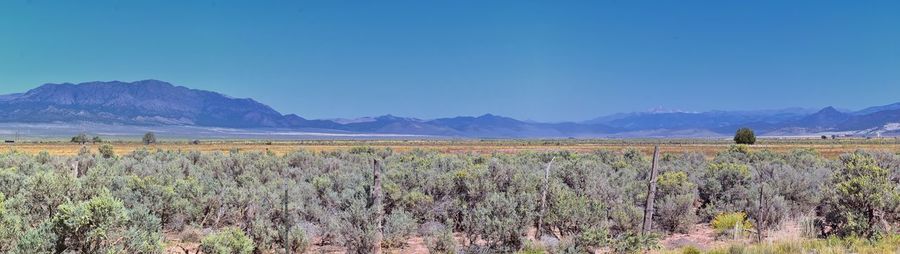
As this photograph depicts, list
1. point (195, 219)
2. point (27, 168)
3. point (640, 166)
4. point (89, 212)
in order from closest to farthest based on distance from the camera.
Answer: point (89, 212) → point (195, 219) → point (27, 168) → point (640, 166)

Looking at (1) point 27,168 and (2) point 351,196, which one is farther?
(1) point 27,168

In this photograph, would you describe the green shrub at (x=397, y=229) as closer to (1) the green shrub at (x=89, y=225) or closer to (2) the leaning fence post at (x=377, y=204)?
(2) the leaning fence post at (x=377, y=204)

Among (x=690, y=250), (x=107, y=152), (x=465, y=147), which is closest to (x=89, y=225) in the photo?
(x=690, y=250)

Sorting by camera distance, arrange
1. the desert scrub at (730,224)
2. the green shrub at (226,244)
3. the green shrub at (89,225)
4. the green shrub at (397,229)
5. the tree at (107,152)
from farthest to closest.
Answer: the tree at (107,152) → the desert scrub at (730,224) → the green shrub at (397,229) → the green shrub at (226,244) → the green shrub at (89,225)

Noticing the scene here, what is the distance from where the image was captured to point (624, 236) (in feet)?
38.7

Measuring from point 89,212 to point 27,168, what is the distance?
12955 millimetres

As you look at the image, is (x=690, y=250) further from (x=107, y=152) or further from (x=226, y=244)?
(x=107, y=152)

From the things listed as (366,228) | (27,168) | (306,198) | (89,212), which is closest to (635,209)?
(366,228)

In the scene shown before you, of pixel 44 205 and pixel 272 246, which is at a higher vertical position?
pixel 44 205

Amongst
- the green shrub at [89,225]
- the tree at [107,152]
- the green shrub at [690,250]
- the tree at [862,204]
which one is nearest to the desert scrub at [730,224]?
the tree at [862,204]

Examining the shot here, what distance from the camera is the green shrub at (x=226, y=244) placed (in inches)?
377

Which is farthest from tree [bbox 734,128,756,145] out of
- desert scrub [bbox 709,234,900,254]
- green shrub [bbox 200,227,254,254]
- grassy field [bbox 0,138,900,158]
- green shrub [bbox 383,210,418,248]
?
green shrub [bbox 200,227,254,254]

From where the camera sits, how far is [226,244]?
389 inches

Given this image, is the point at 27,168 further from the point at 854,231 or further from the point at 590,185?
the point at 854,231
